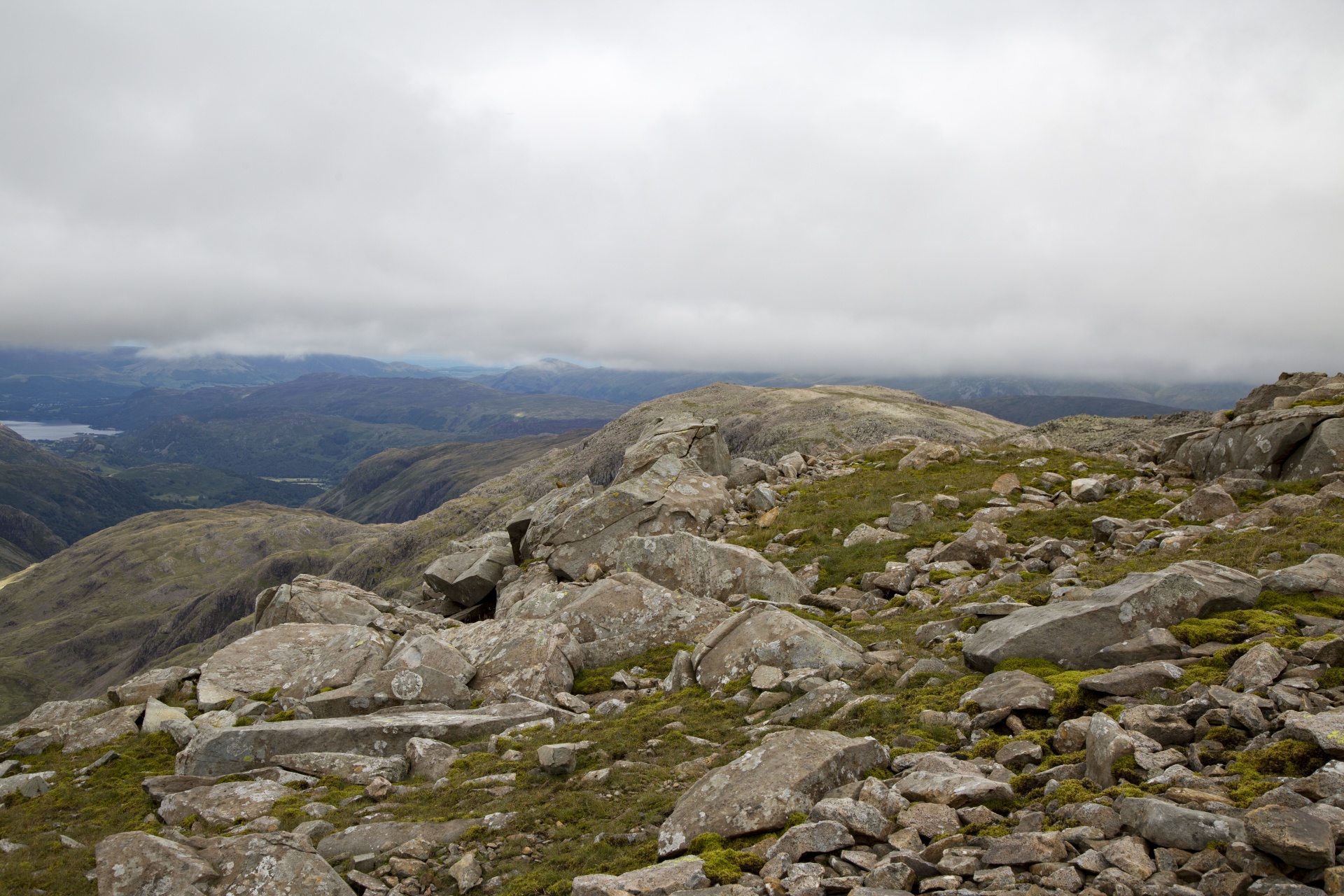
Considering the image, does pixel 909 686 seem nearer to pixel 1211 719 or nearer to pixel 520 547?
pixel 1211 719

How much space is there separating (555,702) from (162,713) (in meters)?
12.7

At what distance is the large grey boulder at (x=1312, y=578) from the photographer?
46.3 ft

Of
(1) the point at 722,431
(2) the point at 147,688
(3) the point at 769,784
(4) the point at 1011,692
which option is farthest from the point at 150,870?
(1) the point at 722,431

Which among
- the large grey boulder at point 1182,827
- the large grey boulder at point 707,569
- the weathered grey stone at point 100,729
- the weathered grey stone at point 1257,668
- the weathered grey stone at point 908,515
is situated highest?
the weathered grey stone at point 1257,668

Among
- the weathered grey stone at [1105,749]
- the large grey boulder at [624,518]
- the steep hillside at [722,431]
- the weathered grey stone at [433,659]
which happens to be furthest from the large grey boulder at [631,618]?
the steep hillside at [722,431]

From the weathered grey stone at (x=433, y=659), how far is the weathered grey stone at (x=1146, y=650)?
17.3m

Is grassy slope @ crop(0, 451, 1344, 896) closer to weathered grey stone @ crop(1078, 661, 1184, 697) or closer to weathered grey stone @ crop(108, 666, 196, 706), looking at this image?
weathered grey stone @ crop(1078, 661, 1184, 697)

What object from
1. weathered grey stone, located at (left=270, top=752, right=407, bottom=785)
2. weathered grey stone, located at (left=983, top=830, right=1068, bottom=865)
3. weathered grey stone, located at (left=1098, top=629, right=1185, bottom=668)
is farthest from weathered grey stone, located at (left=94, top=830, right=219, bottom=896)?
weathered grey stone, located at (left=1098, top=629, right=1185, bottom=668)

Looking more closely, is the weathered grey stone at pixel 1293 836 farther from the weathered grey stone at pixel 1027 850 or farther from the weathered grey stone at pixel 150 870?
the weathered grey stone at pixel 150 870

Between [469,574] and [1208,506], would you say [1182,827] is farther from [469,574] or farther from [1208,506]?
[469,574]

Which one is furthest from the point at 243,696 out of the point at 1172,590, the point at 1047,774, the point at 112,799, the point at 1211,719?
the point at 1172,590

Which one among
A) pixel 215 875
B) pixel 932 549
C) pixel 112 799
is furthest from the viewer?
pixel 932 549

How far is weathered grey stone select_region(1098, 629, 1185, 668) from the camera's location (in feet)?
40.9

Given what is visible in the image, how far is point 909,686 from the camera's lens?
1447 cm
